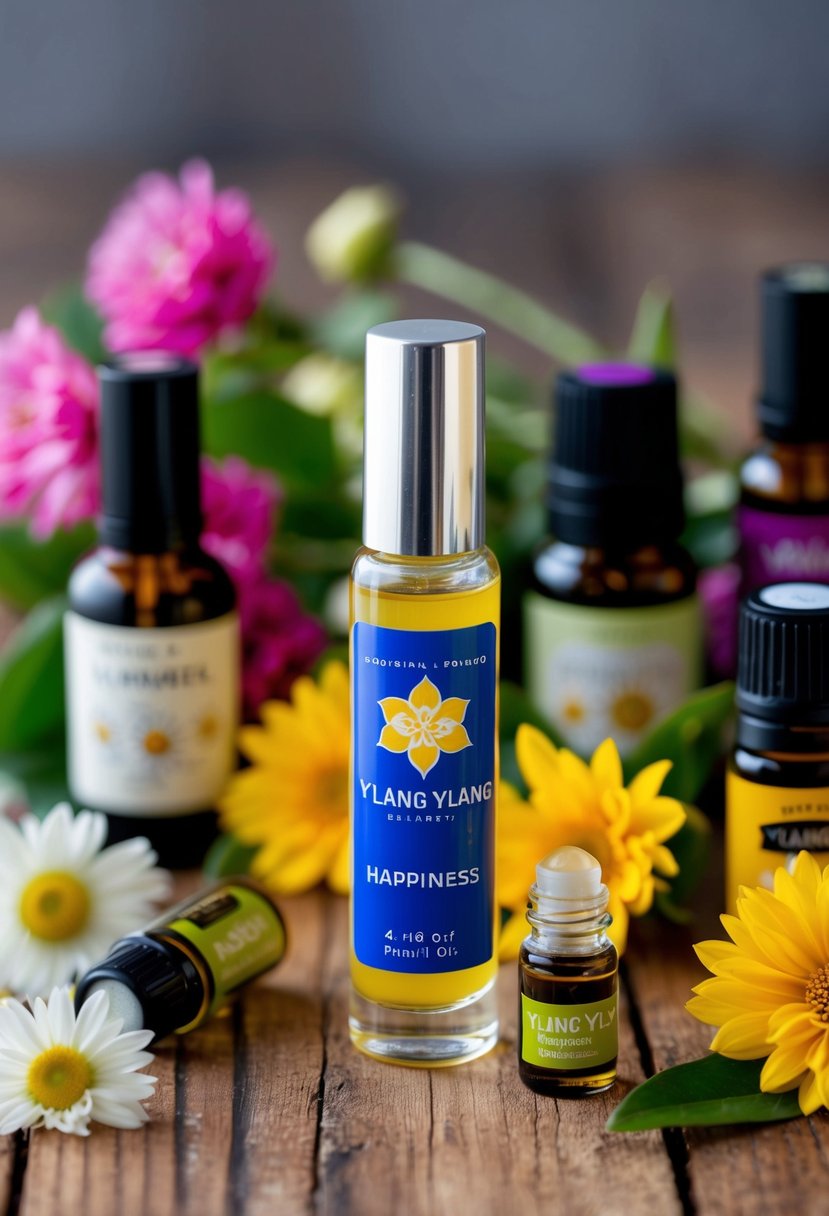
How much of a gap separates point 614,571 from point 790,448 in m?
0.14

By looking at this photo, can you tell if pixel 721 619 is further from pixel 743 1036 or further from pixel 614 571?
pixel 743 1036

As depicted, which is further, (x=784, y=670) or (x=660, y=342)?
(x=660, y=342)

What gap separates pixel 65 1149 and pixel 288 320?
61 centimetres

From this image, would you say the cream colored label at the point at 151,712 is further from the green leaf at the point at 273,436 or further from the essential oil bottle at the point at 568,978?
the essential oil bottle at the point at 568,978

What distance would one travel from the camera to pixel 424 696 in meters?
0.75

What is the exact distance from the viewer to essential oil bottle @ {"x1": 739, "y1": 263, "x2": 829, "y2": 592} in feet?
3.22

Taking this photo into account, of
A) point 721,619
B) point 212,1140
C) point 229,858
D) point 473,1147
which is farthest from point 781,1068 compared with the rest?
point 721,619

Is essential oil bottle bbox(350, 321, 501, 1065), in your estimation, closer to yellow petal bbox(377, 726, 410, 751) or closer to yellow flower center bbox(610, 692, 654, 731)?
yellow petal bbox(377, 726, 410, 751)

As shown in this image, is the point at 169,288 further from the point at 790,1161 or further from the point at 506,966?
the point at 790,1161

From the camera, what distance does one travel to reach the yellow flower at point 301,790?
0.93 metres

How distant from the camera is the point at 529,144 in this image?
2.76 m

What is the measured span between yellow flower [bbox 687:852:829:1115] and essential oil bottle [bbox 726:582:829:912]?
0.26 feet

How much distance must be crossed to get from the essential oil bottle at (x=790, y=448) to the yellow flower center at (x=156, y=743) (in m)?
0.34

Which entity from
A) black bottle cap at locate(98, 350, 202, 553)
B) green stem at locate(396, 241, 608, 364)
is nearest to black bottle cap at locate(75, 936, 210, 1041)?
black bottle cap at locate(98, 350, 202, 553)
